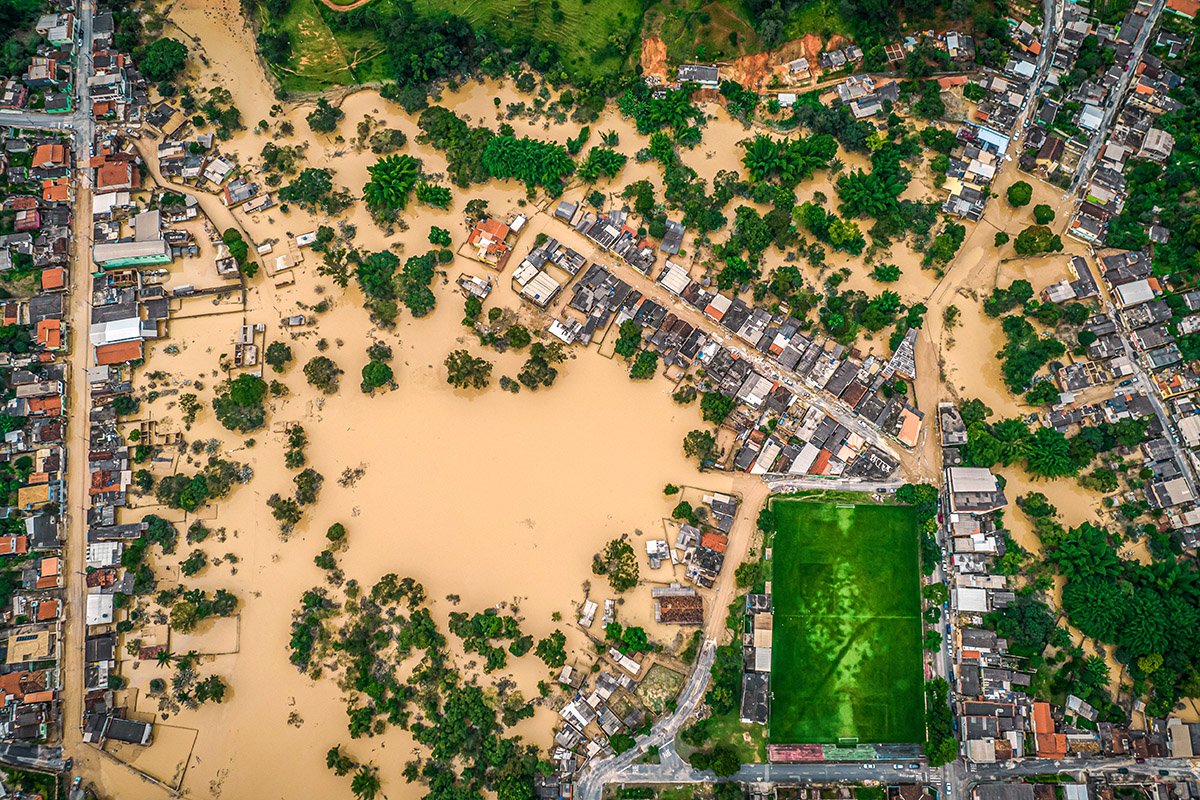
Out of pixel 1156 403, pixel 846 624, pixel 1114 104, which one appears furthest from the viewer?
pixel 1114 104

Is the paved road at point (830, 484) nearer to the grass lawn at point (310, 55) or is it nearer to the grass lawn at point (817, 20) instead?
the grass lawn at point (817, 20)

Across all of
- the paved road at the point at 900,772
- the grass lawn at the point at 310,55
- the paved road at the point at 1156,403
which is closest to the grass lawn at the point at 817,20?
the paved road at the point at 1156,403

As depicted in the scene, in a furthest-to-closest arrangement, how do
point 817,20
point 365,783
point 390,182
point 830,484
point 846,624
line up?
point 817,20 → point 390,182 → point 830,484 → point 846,624 → point 365,783

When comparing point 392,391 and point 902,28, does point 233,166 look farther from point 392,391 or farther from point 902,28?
point 902,28

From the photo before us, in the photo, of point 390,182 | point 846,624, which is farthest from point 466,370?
point 846,624

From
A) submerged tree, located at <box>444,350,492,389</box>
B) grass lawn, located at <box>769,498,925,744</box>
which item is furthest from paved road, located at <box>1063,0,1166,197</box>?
submerged tree, located at <box>444,350,492,389</box>

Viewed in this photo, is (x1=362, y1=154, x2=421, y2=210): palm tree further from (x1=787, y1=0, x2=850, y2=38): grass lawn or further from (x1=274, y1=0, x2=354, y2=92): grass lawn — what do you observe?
(x1=787, y1=0, x2=850, y2=38): grass lawn

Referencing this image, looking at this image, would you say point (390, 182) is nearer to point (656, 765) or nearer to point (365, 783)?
point (365, 783)
